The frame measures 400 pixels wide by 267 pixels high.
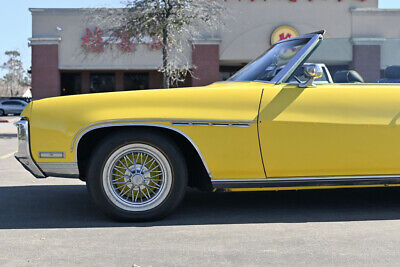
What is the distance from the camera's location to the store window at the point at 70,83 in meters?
36.2

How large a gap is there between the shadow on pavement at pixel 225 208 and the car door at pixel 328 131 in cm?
46

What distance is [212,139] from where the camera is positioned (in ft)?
15.4

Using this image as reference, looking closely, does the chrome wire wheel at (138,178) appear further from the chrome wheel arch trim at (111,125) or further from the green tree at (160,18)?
the green tree at (160,18)

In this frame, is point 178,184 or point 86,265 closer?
Result: point 86,265

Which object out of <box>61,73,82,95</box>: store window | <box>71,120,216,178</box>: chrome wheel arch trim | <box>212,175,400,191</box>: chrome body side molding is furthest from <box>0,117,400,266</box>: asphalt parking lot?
<box>61,73,82,95</box>: store window

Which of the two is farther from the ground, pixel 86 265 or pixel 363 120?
pixel 363 120

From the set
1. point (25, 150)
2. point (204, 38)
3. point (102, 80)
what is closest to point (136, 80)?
point (102, 80)

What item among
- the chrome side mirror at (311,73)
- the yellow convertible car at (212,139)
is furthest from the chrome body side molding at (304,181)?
the chrome side mirror at (311,73)

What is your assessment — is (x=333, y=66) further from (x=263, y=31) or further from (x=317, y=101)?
(x=263, y=31)

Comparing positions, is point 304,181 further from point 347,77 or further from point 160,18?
point 160,18

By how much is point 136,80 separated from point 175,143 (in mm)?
31709

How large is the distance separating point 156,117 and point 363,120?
5.68ft

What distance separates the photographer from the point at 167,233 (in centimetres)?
441

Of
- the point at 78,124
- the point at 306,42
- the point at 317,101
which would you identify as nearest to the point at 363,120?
the point at 317,101
